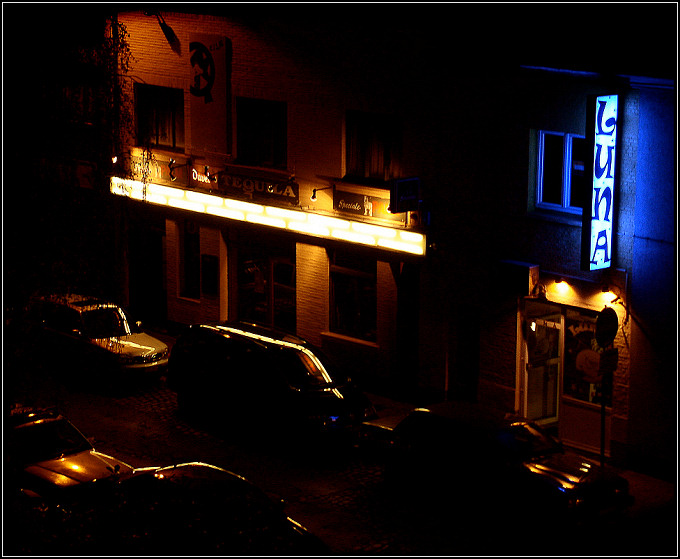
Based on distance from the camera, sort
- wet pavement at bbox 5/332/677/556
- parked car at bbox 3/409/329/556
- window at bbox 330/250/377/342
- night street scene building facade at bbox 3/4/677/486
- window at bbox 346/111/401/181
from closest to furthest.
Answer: parked car at bbox 3/409/329/556 → night street scene building facade at bbox 3/4/677/486 → wet pavement at bbox 5/332/677/556 → window at bbox 346/111/401/181 → window at bbox 330/250/377/342

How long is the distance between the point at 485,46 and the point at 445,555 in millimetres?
10016

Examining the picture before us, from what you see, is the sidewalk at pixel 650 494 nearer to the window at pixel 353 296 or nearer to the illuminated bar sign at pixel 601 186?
the illuminated bar sign at pixel 601 186

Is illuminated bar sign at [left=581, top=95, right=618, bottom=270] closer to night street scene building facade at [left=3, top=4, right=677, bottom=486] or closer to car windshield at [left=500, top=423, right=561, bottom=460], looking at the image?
night street scene building facade at [left=3, top=4, right=677, bottom=486]

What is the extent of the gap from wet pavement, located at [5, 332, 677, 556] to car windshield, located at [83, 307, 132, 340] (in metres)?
1.68

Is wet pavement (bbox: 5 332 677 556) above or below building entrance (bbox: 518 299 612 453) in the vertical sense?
below

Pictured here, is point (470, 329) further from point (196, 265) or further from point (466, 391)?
point (196, 265)

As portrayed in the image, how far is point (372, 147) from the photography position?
71.5 ft

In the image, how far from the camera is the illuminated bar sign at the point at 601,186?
16.5 m

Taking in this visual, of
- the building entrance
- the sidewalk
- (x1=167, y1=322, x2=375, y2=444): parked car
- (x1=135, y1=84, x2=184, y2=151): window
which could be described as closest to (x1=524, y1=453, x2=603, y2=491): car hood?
the sidewalk

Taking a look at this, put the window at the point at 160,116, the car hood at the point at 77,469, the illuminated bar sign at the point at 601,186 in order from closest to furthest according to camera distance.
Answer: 1. the car hood at the point at 77,469
2. the illuminated bar sign at the point at 601,186
3. the window at the point at 160,116

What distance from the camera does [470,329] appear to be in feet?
67.5

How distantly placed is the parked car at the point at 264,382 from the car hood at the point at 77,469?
12.0 feet

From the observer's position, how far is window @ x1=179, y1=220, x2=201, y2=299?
26.8 metres

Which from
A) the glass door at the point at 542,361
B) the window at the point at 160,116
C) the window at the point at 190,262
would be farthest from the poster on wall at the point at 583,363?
the window at the point at 160,116
